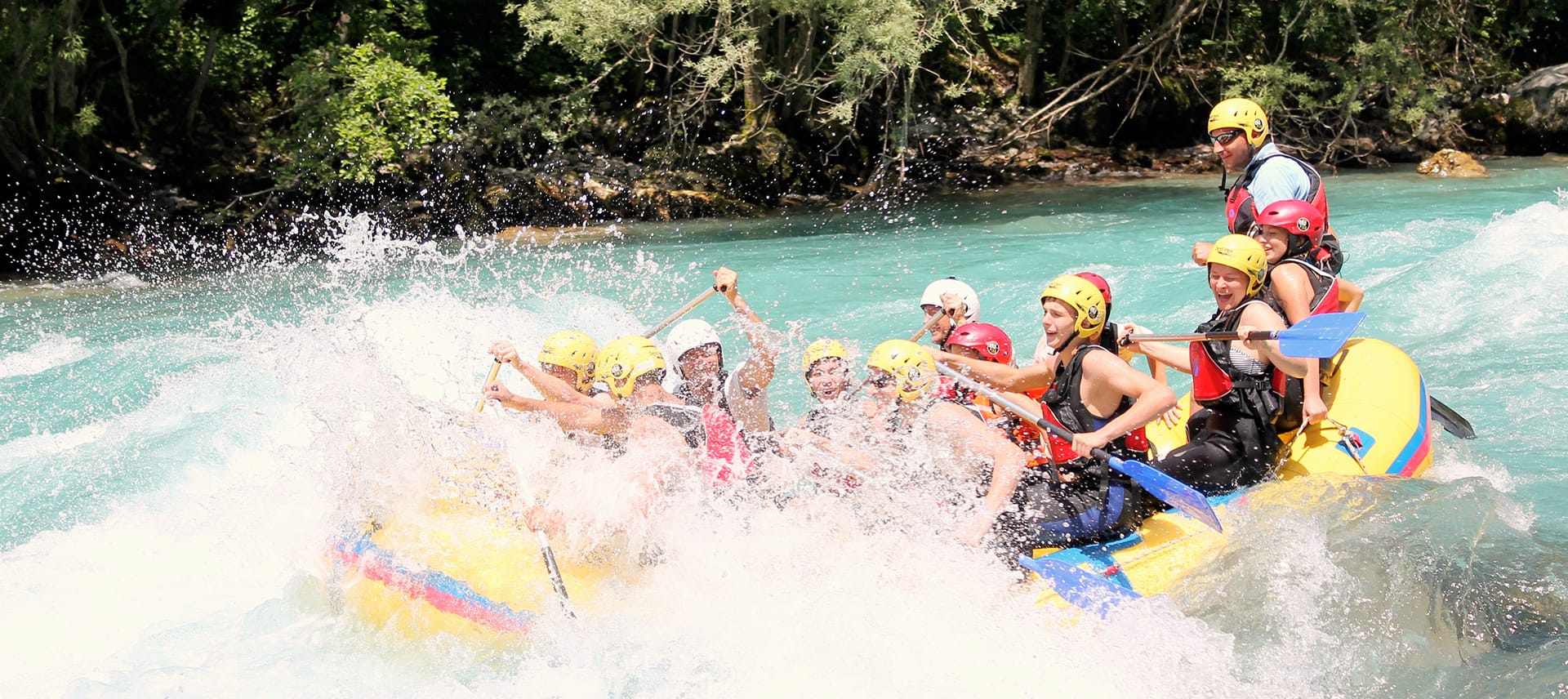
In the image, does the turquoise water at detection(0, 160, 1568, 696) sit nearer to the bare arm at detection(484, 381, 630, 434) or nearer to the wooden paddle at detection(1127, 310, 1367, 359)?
the bare arm at detection(484, 381, 630, 434)

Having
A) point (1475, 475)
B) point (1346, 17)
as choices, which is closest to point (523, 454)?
point (1475, 475)

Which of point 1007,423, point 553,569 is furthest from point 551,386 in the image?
point 1007,423

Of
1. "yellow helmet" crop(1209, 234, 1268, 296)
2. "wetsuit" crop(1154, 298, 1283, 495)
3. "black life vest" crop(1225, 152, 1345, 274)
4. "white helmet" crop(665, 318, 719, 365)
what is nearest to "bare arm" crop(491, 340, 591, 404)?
"white helmet" crop(665, 318, 719, 365)

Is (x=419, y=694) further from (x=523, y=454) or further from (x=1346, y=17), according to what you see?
(x=1346, y=17)

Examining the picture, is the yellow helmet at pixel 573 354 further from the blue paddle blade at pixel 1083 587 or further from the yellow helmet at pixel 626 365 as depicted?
the blue paddle blade at pixel 1083 587

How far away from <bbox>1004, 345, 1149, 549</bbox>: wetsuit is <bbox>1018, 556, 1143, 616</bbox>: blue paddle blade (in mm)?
149

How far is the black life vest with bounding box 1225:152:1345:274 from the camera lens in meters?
5.40

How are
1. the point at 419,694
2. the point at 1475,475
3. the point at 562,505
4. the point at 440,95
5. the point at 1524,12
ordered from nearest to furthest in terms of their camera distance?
the point at 419,694 < the point at 562,505 < the point at 1475,475 < the point at 440,95 < the point at 1524,12

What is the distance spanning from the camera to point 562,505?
4.77 metres

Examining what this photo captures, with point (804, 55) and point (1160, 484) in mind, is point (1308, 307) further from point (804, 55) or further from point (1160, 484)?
point (804, 55)

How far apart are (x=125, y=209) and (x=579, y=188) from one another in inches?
225

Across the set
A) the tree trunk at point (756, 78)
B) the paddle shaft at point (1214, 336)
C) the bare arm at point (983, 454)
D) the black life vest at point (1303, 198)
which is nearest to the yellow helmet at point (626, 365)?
the bare arm at point (983, 454)

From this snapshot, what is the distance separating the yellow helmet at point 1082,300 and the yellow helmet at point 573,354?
224 centimetres

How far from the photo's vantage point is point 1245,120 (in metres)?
5.72
